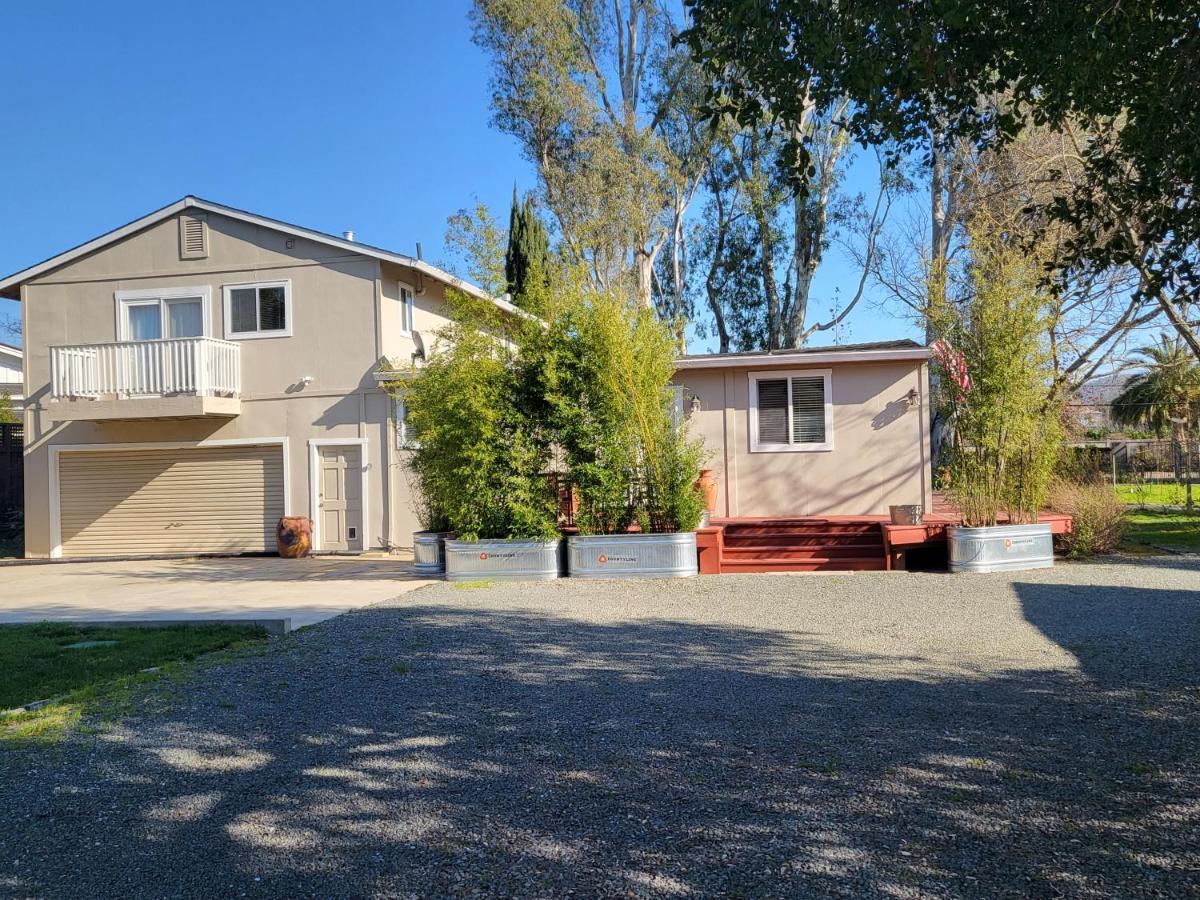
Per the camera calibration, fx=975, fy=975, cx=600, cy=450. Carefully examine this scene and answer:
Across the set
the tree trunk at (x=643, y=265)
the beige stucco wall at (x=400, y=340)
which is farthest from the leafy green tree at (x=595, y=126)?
the beige stucco wall at (x=400, y=340)

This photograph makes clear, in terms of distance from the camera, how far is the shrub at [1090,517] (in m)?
12.7

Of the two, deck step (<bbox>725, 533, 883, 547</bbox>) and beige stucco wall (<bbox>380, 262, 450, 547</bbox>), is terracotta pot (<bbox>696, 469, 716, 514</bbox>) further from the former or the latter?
beige stucco wall (<bbox>380, 262, 450, 547</bbox>)

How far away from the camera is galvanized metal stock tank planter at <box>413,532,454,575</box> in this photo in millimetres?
12695

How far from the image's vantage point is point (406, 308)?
17625mm

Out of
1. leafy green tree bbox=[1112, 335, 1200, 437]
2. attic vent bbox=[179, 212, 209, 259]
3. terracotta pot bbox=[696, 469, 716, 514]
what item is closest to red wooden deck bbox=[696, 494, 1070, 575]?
terracotta pot bbox=[696, 469, 716, 514]

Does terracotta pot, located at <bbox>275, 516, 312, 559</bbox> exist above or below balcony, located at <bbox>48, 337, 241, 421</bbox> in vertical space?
below

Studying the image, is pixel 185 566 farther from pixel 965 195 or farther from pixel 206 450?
pixel 965 195

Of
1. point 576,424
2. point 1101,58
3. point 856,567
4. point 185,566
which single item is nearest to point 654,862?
point 1101,58

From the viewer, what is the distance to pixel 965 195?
22.5m

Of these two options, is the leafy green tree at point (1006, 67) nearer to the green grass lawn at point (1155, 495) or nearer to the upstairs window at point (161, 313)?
the upstairs window at point (161, 313)

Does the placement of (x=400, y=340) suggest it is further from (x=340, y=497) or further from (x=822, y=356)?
(x=822, y=356)

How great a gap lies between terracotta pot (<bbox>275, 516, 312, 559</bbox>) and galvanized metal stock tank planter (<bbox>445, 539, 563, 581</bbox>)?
5344 mm

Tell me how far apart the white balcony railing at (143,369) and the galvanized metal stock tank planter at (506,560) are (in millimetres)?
6876

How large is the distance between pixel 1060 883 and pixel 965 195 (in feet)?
71.4
